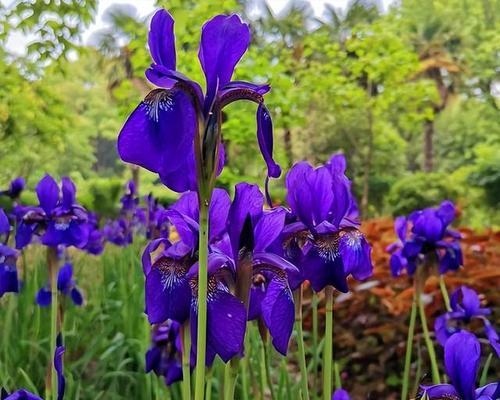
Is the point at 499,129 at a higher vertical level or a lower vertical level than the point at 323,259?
higher

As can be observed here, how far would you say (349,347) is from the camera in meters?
4.08

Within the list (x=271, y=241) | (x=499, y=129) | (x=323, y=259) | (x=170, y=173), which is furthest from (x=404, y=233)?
(x=499, y=129)

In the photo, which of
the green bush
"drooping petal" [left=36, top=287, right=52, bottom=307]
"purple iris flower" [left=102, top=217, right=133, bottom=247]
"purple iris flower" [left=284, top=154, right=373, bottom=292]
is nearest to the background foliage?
the green bush

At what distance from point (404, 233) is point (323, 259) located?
4.08ft

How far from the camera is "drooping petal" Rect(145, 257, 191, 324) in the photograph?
3.33 feet

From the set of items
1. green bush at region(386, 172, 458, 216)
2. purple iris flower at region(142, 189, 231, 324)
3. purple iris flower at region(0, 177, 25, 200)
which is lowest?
purple iris flower at region(142, 189, 231, 324)

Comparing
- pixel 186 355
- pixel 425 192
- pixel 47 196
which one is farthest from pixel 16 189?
pixel 425 192

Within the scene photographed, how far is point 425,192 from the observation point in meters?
14.8

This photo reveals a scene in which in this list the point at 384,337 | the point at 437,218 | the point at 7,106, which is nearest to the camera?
the point at 437,218

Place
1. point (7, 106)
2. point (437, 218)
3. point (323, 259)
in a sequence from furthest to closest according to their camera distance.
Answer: point (7, 106)
point (437, 218)
point (323, 259)

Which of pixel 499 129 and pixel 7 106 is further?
pixel 499 129

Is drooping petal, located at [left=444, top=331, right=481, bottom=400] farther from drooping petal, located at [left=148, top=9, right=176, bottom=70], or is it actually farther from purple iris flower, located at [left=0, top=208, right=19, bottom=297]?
purple iris flower, located at [left=0, top=208, right=19, bottom=297]

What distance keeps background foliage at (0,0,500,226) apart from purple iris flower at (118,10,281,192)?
3.88 meters

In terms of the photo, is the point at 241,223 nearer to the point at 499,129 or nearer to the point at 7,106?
the point at 7,106
